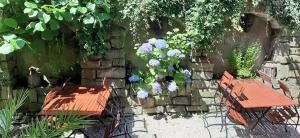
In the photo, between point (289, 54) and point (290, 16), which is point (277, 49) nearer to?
point (289, 54)

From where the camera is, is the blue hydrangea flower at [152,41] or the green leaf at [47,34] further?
the blue hydrangea flower at [152,41]

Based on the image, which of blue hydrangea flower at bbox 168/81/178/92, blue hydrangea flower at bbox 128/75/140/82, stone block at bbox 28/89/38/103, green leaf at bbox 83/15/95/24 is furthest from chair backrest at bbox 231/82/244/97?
stone block at bbox 28/89/38/103

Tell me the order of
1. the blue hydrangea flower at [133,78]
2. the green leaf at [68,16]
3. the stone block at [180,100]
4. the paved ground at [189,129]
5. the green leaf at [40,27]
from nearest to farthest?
the green leaf at [40,27], the green leaf at [68,16], the paved ground at [189,129], the blue hydrangea flower at [133,78], the stone block at [180,100]

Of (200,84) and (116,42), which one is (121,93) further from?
(200,84)

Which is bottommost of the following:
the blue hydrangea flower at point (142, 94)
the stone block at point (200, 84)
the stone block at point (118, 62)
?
the blue hydrangea flower at point (142, 94)

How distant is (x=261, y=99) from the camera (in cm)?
491

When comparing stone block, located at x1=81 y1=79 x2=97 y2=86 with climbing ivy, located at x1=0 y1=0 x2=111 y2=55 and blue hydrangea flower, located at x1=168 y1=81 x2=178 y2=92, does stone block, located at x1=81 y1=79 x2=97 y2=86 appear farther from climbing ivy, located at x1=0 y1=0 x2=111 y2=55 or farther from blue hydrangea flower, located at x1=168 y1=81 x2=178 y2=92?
blue hydrangea flower, located at x1=168 y1=81 x2=178 y2=92

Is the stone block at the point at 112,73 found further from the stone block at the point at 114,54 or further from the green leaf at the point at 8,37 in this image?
the green leaf at the point at 8,37

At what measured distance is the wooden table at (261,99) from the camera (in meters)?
4.74

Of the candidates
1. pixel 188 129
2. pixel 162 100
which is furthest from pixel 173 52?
pixel 188 129

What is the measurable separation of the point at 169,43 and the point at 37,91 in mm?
1993

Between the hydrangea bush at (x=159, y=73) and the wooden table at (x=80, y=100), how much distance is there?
1.77ft

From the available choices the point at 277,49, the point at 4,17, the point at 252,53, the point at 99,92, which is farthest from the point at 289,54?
the point at 4,17

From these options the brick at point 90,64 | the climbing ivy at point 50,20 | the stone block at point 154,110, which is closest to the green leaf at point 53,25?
the climbing ivy at point 50,20
